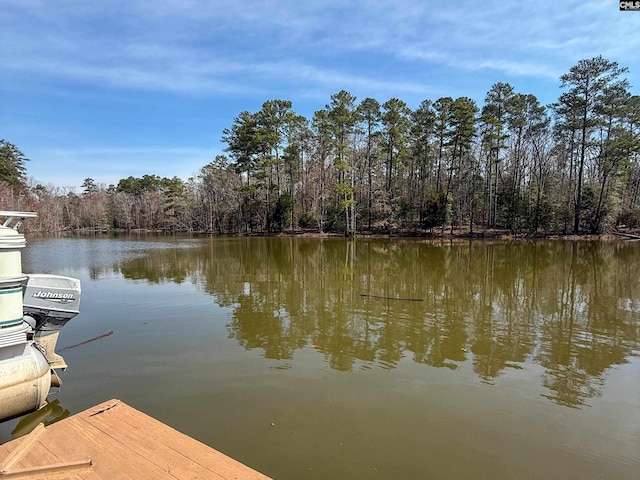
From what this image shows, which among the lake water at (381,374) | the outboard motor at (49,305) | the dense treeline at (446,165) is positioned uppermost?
the dense treeline at (446,165)

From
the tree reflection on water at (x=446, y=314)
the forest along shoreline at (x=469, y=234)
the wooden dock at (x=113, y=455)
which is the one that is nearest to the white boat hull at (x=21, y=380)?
the wooden dock at (x=113, y=455)

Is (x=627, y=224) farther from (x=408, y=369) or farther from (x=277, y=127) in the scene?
(x=408, y=369)

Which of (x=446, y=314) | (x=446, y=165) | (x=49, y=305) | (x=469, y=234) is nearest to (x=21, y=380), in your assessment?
(x=49, y=305)

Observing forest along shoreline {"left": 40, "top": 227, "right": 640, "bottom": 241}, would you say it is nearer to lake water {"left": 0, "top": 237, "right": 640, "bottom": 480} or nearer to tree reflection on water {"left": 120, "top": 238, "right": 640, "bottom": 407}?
tree reflection on water {"left": 120, "top": 238, "right": 640, "bottom": 407}

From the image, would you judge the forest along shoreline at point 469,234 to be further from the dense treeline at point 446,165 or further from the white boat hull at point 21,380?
the white boat hull at point 21,380

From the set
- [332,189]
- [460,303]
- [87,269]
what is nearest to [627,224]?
[332,189]

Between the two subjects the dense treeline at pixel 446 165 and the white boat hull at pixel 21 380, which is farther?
the dense treeline at pixel 446 165

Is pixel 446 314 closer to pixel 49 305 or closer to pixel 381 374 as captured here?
pixel 381 374

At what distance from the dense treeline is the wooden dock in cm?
3349

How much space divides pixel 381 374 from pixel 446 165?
134 ft

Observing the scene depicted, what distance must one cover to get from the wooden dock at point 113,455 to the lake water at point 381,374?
871mm

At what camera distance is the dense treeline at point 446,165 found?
31.3m

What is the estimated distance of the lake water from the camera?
3.37 m

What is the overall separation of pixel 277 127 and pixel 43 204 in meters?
48.5
